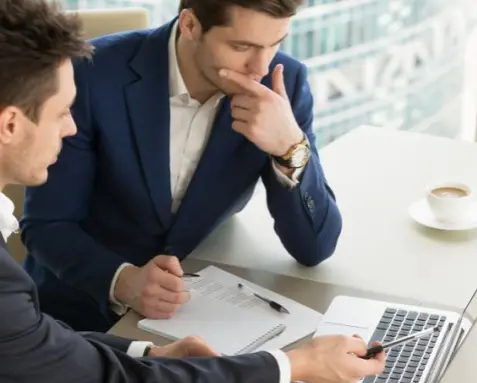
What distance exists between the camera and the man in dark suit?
101 centimetres

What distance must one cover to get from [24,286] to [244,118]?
26.4 inches

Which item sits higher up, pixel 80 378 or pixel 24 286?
pixel 24 286

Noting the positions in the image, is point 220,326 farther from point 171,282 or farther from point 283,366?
point 283,366

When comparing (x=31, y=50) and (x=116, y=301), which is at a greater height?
(x=31, y=50)

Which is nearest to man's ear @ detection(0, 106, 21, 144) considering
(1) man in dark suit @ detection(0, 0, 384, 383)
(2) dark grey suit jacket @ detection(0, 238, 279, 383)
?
(1) man in dark suit @ detection(0, 0, 384, 383)

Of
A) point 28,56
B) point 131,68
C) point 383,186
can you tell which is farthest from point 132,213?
point 28,56

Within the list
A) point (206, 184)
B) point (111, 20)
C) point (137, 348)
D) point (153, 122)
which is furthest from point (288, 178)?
point (111, 20)

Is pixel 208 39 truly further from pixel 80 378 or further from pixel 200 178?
pixel 80 378

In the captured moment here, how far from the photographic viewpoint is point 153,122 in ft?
5.43

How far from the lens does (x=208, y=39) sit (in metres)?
1.61

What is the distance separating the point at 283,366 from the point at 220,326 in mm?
226

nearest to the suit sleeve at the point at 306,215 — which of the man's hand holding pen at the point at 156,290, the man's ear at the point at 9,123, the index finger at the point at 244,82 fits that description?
the index finger at the point at 244,82

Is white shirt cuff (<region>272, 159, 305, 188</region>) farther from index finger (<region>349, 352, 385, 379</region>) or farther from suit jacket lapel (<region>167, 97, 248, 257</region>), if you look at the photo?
index finger (<region>349, 352, 385, 379</region>)

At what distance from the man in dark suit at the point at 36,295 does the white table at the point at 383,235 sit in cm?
38
